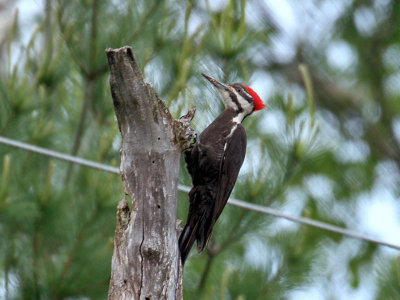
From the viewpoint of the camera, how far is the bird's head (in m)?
3.62

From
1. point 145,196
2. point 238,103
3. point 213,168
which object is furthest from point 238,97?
point 145,196

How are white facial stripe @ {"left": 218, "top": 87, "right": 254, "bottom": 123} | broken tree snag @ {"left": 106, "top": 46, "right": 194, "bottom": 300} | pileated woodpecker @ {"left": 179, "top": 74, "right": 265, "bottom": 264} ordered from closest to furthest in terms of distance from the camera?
broken tree snag @ {"left": 106, "top": 46, "right": 194, "bottom": 300}, pileated woodpecker @ {"left": 179, "top": 74, "right": 265, "bottom": 264}, white facial stripe @ {"left": 218, "top": 87, "right": 254, "bottom": 123}

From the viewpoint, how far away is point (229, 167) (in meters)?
3.31

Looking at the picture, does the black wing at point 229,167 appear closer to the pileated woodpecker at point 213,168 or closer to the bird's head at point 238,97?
the pileated woodpecker at point 213,168

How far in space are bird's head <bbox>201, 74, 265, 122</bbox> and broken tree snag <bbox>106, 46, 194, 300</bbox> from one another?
121cm

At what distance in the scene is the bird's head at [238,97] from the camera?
3623 millimetres

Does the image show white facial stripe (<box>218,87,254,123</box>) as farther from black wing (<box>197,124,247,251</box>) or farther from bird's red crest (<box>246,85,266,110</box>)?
black wing (<box>197,124,247,251</box>)

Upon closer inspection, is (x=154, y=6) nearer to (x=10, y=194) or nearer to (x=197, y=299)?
(x=10, y=194)

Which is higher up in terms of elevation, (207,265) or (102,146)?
(102,146)

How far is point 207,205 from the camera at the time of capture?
3227mm

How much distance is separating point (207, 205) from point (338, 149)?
290cm

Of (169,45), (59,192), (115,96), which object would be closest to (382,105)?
(169,45)

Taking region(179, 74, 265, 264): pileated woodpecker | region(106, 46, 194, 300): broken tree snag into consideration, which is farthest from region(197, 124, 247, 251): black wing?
region(106, 46, 194, 300): broken tree snag

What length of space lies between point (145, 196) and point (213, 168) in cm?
100
